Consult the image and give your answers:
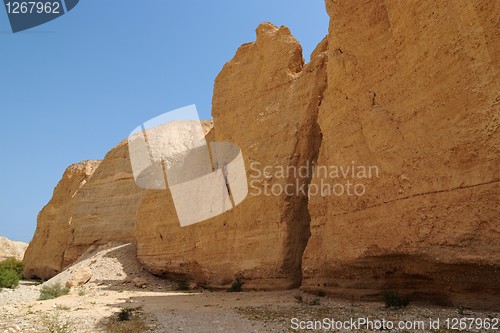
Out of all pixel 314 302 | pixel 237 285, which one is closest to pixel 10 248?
pixel 237 285

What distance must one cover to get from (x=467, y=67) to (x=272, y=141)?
6.72 metres

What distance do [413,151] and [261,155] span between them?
231 inches

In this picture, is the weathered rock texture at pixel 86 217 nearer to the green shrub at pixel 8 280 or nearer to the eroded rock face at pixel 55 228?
the eroded rock face at pixel 55 228

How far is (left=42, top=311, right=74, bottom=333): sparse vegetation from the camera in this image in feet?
21.9

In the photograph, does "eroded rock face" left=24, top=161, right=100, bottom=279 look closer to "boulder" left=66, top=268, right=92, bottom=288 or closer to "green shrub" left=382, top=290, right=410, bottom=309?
"boulder" left=66, top=268, right=92, bottom=288

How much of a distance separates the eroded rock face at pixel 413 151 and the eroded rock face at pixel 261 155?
1437mm

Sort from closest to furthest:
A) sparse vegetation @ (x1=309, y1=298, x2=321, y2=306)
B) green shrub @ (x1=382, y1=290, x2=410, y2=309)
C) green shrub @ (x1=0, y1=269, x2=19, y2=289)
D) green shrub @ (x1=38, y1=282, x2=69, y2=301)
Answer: green shrub @ (x1=382, y1=290, x2=410, y2=309) < sparse vegetation @ (x1=309, y1=298, x2=321, y2=306) < green shrub @ (x1=38, y1=282, x2=69, y2=301) < green shrub @ (x1=0, y1=269, x2=19, y2=289)

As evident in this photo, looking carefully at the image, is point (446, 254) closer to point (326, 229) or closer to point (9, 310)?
point (326, 229)

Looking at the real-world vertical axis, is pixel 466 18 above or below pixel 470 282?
above

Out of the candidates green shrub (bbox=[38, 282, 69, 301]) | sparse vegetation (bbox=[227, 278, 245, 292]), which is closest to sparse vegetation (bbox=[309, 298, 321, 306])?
sparse vegetation (bbox=[227, 278, 245, 292])

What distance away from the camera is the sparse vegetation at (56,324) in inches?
263

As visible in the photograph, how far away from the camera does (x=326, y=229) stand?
9.18m

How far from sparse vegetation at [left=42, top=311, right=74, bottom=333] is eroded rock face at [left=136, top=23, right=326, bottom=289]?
17.3 ft

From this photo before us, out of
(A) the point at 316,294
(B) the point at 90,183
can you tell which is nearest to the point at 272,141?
(A) the point at 316,294
